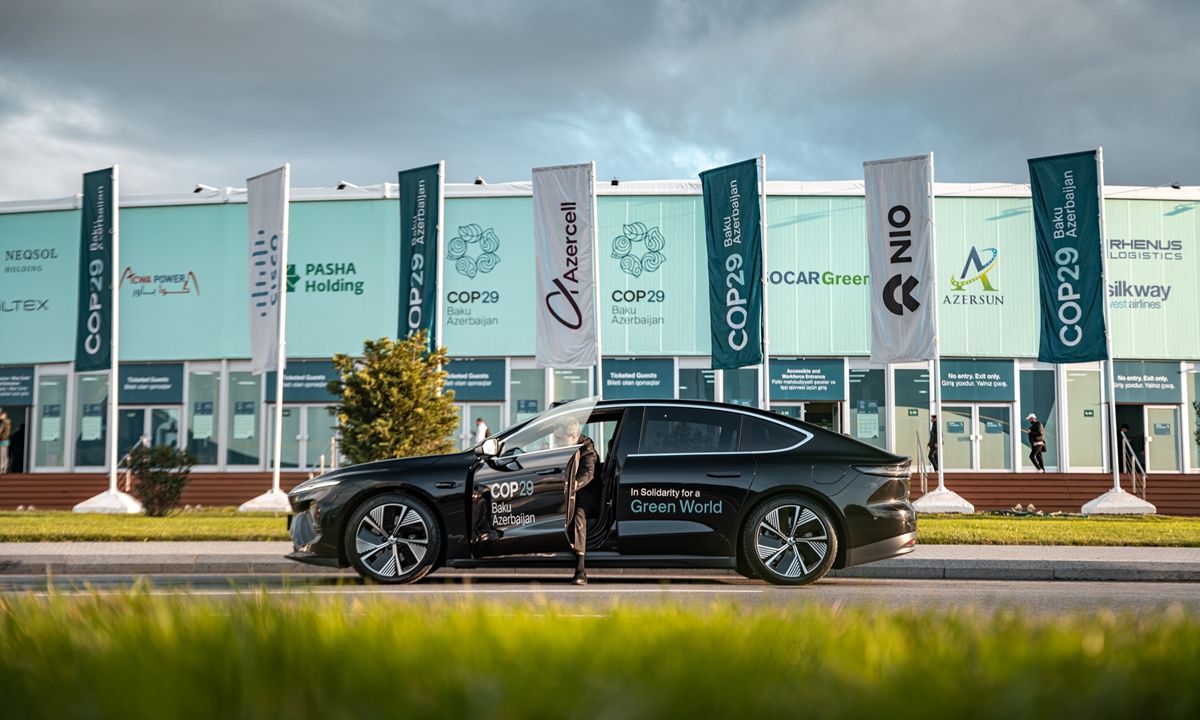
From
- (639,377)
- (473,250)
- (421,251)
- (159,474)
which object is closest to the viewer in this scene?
(159,474)

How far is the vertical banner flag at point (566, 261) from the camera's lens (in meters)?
22.2

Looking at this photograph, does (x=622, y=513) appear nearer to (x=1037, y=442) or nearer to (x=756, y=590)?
(x=756, y=590)

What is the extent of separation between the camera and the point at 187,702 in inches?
67.8

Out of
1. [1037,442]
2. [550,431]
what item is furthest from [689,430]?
[1037,442]

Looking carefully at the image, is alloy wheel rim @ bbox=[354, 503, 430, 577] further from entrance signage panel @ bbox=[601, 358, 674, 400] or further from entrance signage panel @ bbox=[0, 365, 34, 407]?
entrance signage panel @ bbox=[0, 365, 34, 407]

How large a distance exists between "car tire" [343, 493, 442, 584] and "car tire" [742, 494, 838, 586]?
2.88 metres

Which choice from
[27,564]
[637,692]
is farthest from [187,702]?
[27,564]

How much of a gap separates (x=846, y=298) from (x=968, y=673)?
27936 millimetres

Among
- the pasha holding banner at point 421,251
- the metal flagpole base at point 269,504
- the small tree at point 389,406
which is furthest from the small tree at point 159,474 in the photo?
the pasha holding banner at point 421,251

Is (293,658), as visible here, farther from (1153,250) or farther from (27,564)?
(1153,250)

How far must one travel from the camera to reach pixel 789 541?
356 inches

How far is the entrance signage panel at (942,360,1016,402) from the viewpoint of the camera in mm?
28828

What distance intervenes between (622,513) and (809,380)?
20.8 m

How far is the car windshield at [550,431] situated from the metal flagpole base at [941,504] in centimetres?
1440
